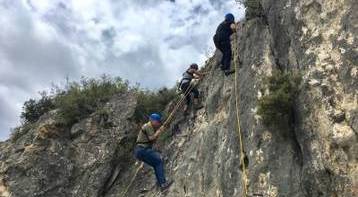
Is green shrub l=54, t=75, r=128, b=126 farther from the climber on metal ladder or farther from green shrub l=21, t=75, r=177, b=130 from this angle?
the climber on metal ladder

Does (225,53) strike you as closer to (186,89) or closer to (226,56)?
(226,56)

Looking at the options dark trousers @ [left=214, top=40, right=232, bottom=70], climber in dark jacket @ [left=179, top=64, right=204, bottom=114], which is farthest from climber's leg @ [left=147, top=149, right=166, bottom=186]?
dark trousers @ [left=214, top=40, right=232, bottom=70]

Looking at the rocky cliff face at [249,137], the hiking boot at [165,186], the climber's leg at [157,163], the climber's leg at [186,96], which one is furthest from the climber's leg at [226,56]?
the hiking boot at [165,186]

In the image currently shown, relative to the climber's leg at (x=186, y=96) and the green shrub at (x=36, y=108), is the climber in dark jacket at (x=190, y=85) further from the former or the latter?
the green shrub at (x=36, y=108)

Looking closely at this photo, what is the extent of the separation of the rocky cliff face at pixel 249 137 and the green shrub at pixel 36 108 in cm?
206

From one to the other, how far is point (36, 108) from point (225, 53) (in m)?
10.3

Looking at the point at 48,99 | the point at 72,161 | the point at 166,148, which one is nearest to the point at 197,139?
the point at 166,148

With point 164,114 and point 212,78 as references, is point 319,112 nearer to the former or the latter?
point 212,78

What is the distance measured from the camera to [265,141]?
12.8 m

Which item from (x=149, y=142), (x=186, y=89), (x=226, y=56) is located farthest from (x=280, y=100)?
(x=186, y=89)

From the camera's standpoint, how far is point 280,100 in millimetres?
12453

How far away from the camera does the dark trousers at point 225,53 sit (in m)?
17.7

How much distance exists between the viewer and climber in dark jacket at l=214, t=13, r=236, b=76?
698 inches

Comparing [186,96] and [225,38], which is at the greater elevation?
[225,38]
